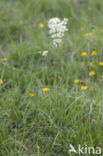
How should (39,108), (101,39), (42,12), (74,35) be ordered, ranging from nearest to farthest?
1. (39,108)
2. (101,39)
3. (74,35)
4. (42,12)

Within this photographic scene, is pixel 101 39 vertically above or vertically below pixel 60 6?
below

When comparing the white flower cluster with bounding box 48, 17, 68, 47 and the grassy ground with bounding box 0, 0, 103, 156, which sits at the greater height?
the white flower cluster with bounding box 48, 17, 68, 47

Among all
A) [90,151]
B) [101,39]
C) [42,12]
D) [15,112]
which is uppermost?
[42,12]

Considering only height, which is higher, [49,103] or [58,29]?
[58,29]

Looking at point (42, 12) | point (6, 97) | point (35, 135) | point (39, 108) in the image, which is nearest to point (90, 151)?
point (35, 135)

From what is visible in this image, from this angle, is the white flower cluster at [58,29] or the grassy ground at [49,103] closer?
the grassy ground at [49,103]

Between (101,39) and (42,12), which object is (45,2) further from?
(101,39)

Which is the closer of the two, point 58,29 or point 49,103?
point 58,29

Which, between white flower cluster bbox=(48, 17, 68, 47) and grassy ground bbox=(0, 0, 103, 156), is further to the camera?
white flower cluster bbox=(48, 17, 68, 47)

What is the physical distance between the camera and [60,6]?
13.9 feet

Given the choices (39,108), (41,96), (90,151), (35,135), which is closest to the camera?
(90,151)

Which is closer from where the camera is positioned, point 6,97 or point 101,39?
point 6,97

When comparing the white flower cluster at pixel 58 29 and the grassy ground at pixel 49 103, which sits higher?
the white flower cluster at pixel 58 29

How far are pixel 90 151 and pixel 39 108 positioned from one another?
0.58 m
